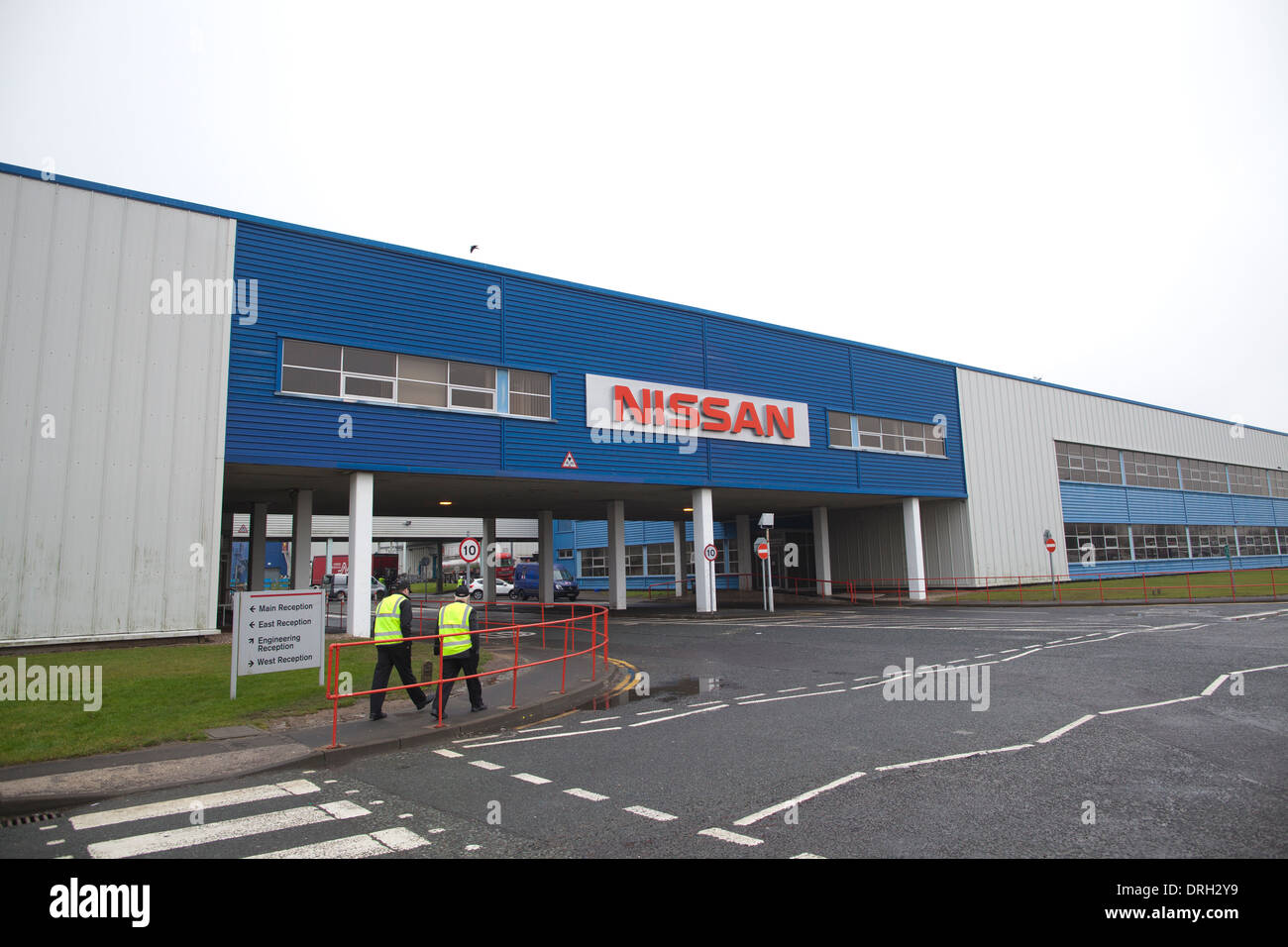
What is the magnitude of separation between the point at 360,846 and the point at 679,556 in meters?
41.9

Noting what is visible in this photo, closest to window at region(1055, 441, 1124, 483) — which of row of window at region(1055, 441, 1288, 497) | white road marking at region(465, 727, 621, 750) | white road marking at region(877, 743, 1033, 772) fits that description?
row of window at region(1055, 441, 1288, 497)

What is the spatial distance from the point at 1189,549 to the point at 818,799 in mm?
51795

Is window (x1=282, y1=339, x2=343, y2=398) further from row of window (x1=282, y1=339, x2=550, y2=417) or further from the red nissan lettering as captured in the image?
the red nissan lettering

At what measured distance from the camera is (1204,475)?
49875 millimetres

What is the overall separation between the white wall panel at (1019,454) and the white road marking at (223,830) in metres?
33.8

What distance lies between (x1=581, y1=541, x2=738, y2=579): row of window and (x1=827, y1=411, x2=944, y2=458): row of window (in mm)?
15845

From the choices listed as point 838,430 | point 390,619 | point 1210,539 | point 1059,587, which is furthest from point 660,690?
point 1210,539

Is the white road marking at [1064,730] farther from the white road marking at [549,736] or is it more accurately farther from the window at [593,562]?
the window at [593,562]

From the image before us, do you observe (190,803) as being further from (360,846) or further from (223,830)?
(360,846)

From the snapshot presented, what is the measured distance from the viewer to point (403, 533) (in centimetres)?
5225

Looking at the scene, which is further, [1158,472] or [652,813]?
[1158,472]

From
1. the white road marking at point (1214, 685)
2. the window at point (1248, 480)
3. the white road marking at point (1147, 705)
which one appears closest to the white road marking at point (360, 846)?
the white road marking at point (1147, 705)

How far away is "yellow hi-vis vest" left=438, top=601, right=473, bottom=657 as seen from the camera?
403 inches

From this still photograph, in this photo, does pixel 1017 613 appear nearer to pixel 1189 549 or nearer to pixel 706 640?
pixel 706 640
